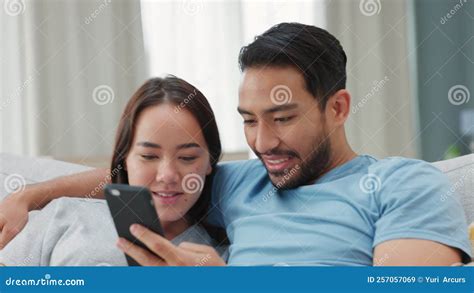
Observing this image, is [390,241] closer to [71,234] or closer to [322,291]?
[322,291]

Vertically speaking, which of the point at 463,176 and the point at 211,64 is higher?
the point at 211,64

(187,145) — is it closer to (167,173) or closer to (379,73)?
(167,173)

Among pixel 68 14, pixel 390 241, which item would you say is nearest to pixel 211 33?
pixel 68 14

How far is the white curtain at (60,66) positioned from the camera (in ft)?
3.92

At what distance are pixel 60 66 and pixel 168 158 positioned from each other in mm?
350

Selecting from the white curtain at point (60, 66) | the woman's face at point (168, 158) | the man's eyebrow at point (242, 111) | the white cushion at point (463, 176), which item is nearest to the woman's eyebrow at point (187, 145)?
the woman's face at point (168, 158)

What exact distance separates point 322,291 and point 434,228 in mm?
227

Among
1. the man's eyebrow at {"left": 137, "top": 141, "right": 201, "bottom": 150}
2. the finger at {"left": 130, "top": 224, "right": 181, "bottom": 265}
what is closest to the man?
the finger at {"left": 130, "top": 224, "right": 181, "bottom": 265}

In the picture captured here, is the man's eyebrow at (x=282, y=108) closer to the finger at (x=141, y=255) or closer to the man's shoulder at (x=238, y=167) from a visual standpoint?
the man's shoulder at (x=238, y=167)

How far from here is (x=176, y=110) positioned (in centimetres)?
107

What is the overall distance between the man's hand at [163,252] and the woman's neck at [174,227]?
42mm

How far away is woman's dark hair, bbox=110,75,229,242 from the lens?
1087 mm

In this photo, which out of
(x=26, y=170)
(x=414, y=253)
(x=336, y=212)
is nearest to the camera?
(x=414, y=253)

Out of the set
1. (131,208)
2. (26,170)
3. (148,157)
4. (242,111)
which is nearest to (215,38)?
(242,111)
